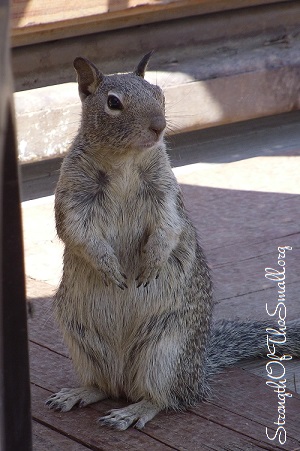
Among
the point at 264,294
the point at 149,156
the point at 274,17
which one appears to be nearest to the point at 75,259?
the point at 149,156

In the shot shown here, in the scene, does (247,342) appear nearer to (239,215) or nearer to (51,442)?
(51,442)

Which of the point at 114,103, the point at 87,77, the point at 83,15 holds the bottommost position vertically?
the point at 114,103

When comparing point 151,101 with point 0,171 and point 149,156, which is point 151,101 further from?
point 0,171

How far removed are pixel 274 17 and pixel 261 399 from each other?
433 cm

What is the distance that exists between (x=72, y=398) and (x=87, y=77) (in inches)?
47.9

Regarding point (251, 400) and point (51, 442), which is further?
point (251, 400)

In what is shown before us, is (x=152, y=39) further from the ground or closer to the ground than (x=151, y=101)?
further from the ground

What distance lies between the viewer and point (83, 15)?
591 centimetres

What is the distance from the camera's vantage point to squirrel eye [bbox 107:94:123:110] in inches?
129

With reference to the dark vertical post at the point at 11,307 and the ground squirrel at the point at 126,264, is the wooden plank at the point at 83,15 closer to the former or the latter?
the ground squirrel at the point at 126,264

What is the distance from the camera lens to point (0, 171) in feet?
5.29

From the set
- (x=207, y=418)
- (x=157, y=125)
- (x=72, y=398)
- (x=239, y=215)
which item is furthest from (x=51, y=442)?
(x=239, y=215)

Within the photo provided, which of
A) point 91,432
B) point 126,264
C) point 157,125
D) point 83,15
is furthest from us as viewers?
point 83,15

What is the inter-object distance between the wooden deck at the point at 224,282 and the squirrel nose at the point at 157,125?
3.47 feet
